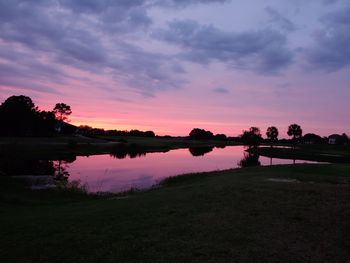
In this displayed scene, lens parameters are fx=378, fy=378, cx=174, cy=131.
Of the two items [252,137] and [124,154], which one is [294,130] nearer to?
[252,137]

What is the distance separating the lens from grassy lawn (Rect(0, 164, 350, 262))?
836 centimetres

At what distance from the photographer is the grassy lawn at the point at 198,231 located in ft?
27.4

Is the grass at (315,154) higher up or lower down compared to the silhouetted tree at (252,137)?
lower down

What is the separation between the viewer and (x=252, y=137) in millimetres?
127000

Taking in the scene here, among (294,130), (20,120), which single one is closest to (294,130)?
(294,130)

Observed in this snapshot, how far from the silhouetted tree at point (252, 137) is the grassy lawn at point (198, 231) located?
11316 centimetres

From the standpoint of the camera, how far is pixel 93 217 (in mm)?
12586

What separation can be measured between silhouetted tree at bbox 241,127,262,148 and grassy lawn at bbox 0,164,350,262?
113162 mm

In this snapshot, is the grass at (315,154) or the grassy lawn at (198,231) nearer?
the grassy lawn at (198,231)

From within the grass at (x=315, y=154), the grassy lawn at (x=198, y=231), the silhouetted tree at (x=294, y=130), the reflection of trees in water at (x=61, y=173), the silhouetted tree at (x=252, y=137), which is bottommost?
the reflection of trees in water at (x=61, y=173)

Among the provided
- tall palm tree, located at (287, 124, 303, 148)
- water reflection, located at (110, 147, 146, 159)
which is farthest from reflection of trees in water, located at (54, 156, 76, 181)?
tall palm tree, located at (287, 124, 303, 148)

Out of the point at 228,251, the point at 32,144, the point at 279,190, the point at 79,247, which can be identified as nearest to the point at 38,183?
the point at 279,190

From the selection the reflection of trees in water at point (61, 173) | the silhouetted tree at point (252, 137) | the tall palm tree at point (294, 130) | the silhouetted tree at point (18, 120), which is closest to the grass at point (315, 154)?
the silhouetted tree at point (252, 137)

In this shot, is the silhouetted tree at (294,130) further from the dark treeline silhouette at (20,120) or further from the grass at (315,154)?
the dark treeline silhouette at (20,120)
